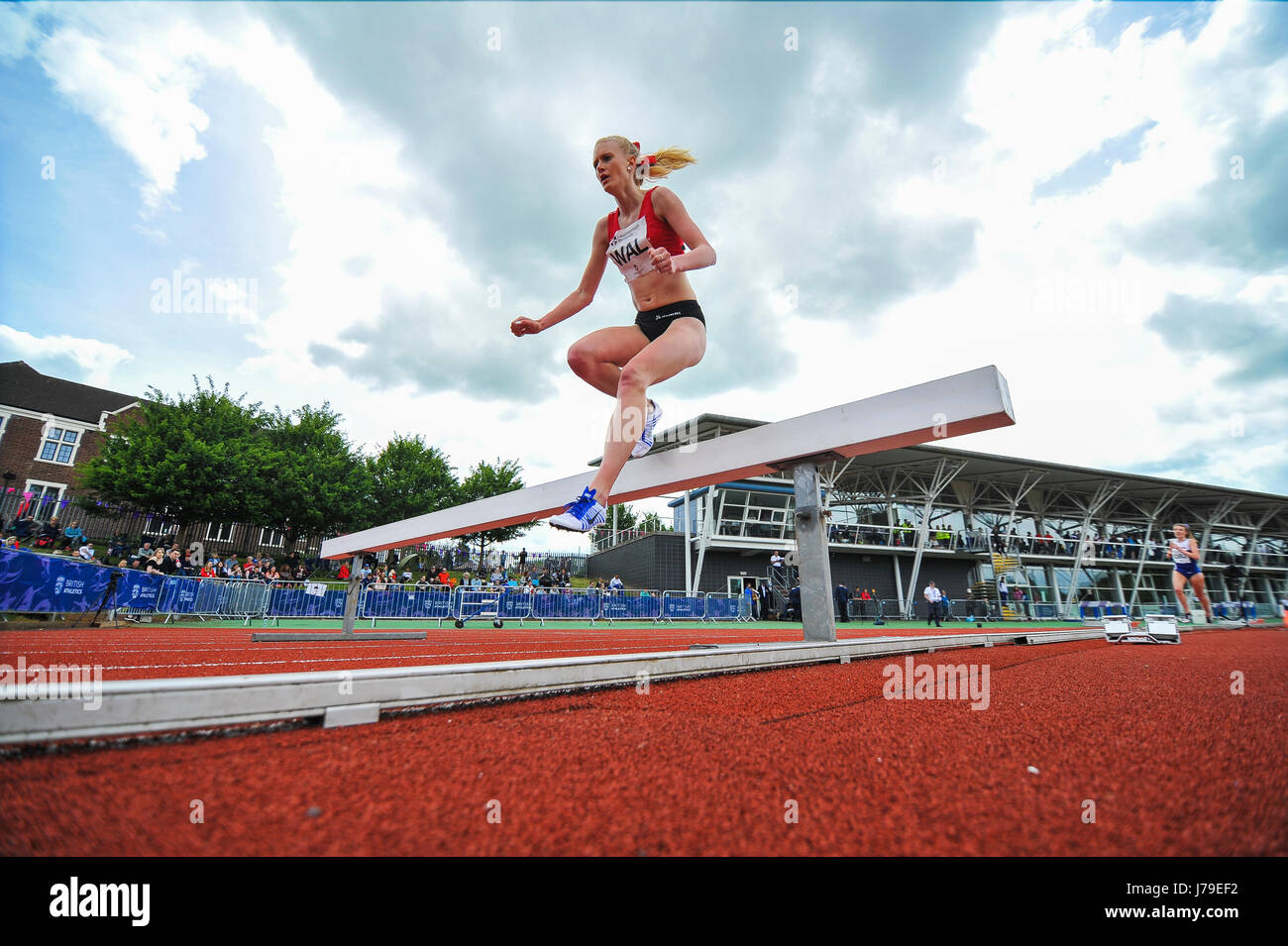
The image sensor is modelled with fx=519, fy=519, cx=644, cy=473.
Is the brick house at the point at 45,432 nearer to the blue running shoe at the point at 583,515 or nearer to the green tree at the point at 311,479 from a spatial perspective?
the green tree at the point at 311,479

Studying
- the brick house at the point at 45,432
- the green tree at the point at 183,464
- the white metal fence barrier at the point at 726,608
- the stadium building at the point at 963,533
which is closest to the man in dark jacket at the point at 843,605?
the stadium building at the point at 963,533

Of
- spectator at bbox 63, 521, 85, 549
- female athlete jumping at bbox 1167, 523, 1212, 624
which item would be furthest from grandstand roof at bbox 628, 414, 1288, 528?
spectator at bbox 63, 521, 85, 549

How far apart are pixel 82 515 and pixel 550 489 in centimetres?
3672

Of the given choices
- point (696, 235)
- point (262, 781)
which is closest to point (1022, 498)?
point (696, 235)

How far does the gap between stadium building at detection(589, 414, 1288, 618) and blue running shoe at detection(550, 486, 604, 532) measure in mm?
18677

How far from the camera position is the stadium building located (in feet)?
82.0

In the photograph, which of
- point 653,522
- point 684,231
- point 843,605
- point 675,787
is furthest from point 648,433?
point 653,522

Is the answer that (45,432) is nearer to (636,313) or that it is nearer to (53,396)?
(53,396)

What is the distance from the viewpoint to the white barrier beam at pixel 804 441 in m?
2.65

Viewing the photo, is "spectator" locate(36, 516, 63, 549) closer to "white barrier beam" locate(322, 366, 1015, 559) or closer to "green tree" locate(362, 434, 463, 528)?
"green tree" locate(362, 434, 463, 528)

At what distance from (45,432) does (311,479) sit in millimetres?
16038

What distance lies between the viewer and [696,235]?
2660mm

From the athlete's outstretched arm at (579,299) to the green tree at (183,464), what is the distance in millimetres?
27933
